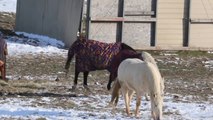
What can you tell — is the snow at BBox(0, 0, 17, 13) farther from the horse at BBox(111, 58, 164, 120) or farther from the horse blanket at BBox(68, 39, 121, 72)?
the horse at BBox(111, 58, 164, 120)

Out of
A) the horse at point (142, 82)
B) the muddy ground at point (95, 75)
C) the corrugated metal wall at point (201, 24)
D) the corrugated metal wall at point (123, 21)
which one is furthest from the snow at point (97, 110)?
the corrugated metal wall at point (201, 24)

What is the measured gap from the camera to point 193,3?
20969 mm

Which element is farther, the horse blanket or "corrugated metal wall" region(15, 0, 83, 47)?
"corrugated metal wall" region(15, 0, 83, 47)

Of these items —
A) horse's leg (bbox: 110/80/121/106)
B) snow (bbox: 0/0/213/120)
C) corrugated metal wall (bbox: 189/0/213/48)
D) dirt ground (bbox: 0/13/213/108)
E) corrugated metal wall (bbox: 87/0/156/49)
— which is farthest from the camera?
corrugated metal wall (bbox: 189/0/213/48)

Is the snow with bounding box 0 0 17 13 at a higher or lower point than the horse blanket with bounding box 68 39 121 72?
higher

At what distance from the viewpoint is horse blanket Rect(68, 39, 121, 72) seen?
1190cm

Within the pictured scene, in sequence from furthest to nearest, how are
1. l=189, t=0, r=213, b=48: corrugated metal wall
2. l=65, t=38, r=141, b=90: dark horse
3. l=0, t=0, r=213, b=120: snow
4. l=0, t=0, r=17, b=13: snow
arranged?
1. l=0, t=0, r=17, b=13: snow
2. l=189, t=0, r=213, b=48: corrugated metal wall
3. l=65, t=38, r=141, b=90: dark horse
4. l=0, t=0, r=213, b=120: snow

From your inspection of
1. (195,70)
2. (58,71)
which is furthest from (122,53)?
(195,70)

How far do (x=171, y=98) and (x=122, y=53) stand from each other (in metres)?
1.38

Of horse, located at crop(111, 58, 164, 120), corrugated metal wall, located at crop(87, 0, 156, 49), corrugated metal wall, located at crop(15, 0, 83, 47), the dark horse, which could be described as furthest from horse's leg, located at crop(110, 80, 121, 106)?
corrugated metal wall, located at crop(15, 0, 83, 47)

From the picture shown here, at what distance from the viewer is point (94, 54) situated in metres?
12.0

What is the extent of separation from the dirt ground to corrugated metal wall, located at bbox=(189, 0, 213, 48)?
23.2 inches

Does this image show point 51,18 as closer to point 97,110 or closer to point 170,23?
point 170,23

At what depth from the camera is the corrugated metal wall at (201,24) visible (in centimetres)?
2098
